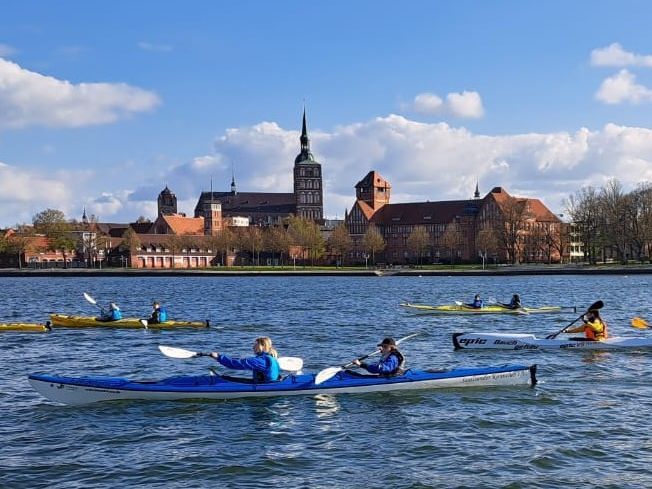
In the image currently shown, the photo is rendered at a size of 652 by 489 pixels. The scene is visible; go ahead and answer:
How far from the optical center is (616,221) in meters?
112

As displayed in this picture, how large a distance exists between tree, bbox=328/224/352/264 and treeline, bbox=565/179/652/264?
50525 millimetres

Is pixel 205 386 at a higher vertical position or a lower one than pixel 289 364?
lower

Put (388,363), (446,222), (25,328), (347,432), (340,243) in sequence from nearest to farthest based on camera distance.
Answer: (347,432)
(388,363)
(25,328)
(340,243)
(446,222)

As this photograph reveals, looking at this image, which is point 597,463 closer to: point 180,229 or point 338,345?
point 338,345

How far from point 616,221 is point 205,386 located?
106 metres

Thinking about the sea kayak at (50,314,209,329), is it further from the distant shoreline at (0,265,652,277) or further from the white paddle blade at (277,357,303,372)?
the distant shoreline at (0,265,652,277)

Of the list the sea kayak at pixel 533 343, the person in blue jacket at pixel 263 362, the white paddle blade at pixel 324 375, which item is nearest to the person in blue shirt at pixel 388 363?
the white paddle blade at pixel 324 375

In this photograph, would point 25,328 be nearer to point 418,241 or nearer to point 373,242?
point 373,242

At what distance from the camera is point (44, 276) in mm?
133875

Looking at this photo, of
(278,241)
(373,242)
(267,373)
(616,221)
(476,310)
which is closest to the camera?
(267,373)

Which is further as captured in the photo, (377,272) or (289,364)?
(377,272)

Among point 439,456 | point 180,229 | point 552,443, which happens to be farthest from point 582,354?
point 180,229

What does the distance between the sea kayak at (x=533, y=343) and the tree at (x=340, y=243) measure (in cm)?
→ 12876

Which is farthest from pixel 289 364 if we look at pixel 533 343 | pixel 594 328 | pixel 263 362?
pixel 594 328
